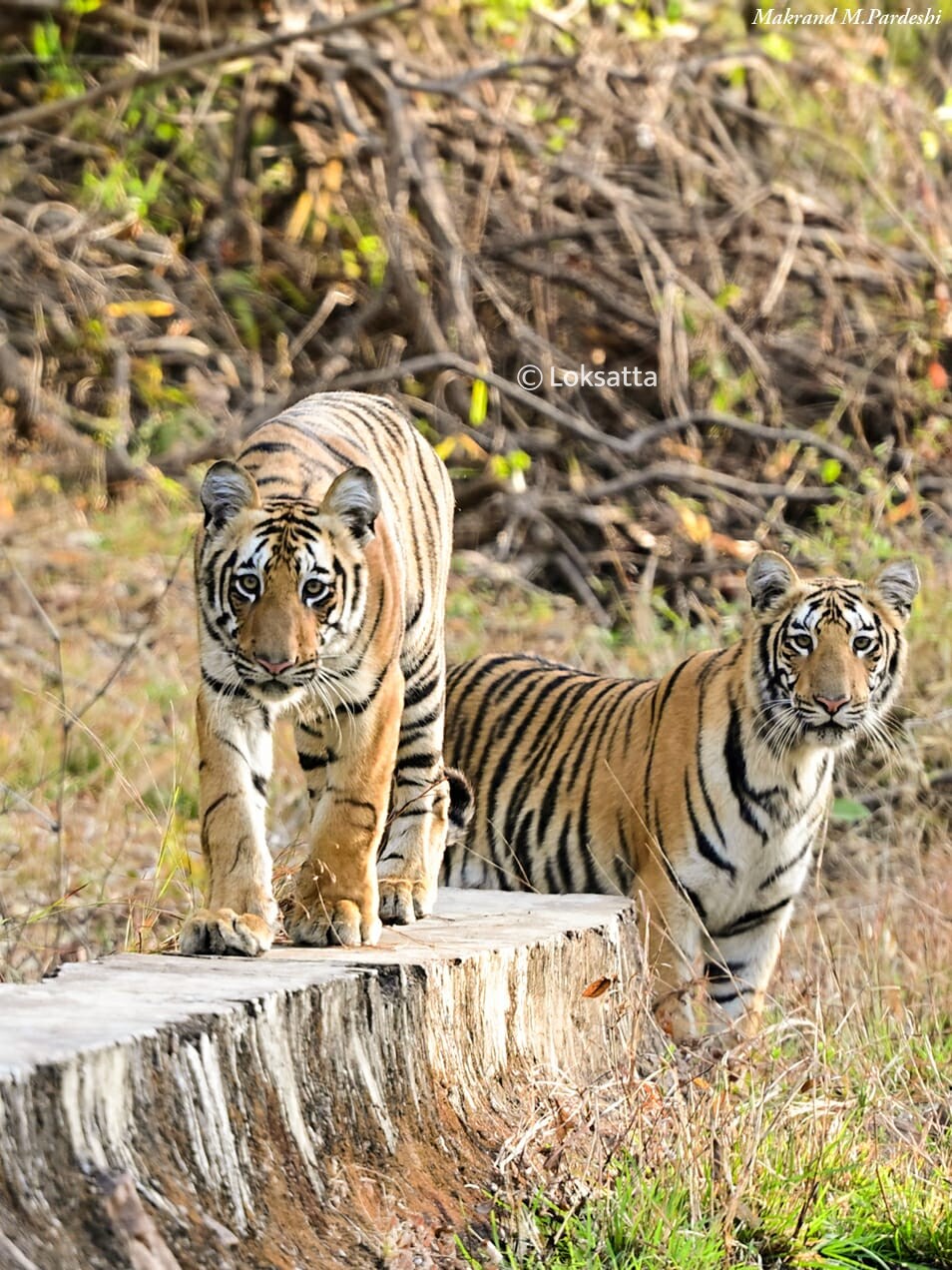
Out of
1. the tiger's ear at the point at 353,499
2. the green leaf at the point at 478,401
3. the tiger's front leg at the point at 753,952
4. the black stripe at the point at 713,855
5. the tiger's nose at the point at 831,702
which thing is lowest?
the tiger's front leg at the point at 753,952

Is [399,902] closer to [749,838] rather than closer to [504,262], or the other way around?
[749,838]

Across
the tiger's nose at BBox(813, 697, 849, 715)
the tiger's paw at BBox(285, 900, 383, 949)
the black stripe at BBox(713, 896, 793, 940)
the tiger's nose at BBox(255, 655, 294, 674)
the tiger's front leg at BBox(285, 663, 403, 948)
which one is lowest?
the black stripe at BBox(713, 896, 793, 940)

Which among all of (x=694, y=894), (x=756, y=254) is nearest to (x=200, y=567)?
(x=694, y=894)

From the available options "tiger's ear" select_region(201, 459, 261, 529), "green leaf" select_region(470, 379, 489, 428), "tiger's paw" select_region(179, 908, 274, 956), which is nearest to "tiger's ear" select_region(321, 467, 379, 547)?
"tiger's ear" select_region(201, 459, 261, 529)

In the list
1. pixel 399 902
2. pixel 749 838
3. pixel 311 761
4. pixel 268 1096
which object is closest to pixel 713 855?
pixel 749 838

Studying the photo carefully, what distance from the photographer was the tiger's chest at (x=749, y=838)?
4969 millimetres

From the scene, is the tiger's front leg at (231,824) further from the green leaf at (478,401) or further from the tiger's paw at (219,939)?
the green leaf at (478,401)

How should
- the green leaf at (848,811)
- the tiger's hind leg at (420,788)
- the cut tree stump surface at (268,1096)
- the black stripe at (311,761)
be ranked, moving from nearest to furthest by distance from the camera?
the cut tree stump surface at (268,1096), the black stripe at (311,761), the tiger's hind leg at (420,788), the green leaf at (848,811)

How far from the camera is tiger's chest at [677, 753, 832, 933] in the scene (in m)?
4.97

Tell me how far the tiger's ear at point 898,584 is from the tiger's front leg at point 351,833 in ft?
5.93

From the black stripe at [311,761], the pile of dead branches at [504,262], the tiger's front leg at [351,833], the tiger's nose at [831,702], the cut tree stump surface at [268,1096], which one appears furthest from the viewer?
the pile of dead branches at [504,262]

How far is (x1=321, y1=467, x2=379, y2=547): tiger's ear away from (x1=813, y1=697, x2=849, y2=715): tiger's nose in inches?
62.3

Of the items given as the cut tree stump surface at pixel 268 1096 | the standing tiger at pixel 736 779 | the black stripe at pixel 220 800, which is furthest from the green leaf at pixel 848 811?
the black stripe at pixel 220 800

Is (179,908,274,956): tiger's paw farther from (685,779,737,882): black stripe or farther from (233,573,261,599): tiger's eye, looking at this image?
(685,779,737,882): black stripe
